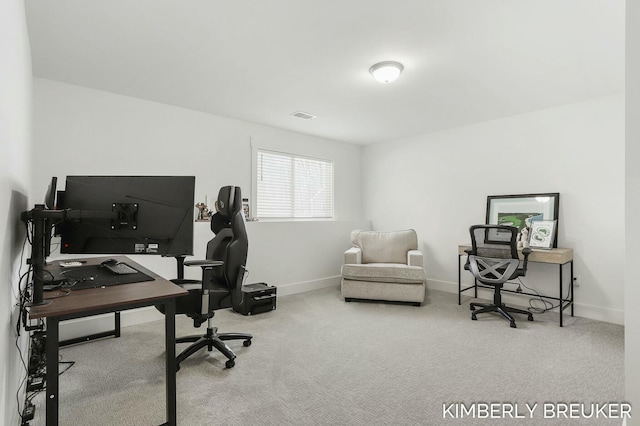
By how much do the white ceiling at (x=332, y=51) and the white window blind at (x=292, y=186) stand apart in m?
1.06

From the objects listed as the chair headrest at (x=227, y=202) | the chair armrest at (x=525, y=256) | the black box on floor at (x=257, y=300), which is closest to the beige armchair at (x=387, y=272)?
the black box on floor at (x=257, y=300)

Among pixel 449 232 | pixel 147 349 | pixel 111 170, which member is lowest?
pixel 147 349

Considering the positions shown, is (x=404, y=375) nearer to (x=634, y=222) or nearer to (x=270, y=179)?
(x=634, y=222)

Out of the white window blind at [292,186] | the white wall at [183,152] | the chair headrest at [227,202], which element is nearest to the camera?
the chair headrest at [227,202]

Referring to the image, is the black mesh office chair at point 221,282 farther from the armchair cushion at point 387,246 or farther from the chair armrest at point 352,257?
the armchair cushion at point 387,246

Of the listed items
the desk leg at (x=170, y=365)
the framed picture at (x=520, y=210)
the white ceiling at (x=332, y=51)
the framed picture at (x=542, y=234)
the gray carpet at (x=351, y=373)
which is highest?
the white ceiling at (x=332, y=51)

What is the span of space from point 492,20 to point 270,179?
328 cm

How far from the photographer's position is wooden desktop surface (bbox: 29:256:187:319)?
129 cm

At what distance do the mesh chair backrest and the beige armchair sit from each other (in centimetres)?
73

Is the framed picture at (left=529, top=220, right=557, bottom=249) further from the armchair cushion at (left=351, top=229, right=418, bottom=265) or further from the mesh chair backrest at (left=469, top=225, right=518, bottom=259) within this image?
the armchair cushion at (left=351, top=229, right=418, bottom=265)

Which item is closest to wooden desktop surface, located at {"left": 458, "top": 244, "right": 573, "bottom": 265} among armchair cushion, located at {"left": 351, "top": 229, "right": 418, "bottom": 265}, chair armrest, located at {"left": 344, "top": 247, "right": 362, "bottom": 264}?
armchair cushion, located at {"left": 351, "top": 229, "right": 418, "bottom": 265}

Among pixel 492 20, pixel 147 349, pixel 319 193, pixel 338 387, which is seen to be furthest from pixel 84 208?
pixel 319 193

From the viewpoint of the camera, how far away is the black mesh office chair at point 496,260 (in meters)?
3.34

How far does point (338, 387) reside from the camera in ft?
6.86
